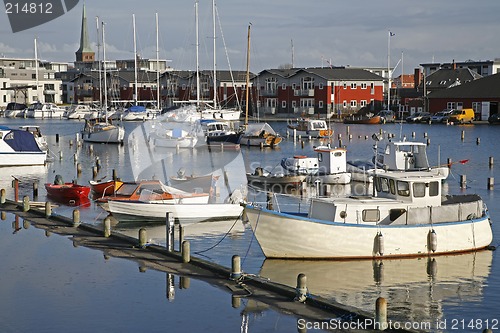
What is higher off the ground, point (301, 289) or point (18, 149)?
point (18, 149)

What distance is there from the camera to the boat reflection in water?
2492cm

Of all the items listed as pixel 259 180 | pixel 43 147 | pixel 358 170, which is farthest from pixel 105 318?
pixel 43 147

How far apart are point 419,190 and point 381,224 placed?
7.04 ft

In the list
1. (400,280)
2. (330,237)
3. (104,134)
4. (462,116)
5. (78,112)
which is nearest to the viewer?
(400,280)

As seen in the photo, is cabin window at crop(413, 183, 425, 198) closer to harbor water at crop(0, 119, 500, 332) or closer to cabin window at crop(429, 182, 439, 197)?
cabin window at crop(429, 182, 439, 197)

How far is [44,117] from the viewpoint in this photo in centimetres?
16138

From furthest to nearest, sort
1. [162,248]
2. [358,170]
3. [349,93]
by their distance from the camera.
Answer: [349,93], [358,170], [162,248]

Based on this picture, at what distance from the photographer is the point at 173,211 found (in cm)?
3634

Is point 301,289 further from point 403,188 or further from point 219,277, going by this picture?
point 403,188

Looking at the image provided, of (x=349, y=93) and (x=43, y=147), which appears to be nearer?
(x=43, y=147)

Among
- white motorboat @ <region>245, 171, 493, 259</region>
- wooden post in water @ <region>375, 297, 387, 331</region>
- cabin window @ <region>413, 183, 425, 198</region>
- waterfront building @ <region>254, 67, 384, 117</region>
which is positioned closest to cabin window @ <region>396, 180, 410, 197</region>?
white motorboat @ <region>245, 171, 493, 259</region>

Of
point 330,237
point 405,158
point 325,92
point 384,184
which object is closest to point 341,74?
point 325,92

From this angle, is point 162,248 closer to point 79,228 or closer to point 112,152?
point 79,228

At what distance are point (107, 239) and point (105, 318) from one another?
9.66 metres
